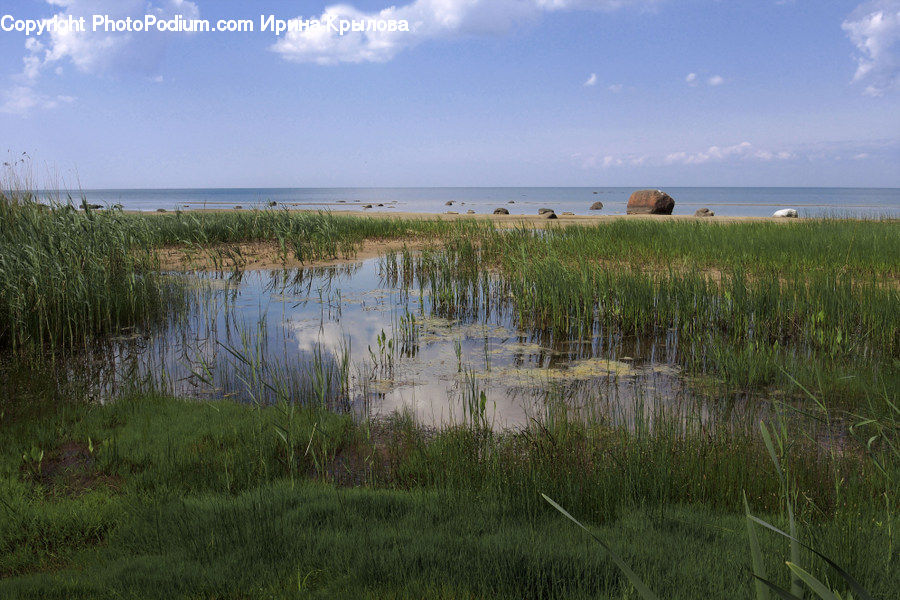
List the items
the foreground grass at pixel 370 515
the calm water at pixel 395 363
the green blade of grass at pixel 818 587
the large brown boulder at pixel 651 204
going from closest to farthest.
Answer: the green blade of grass at pixel 818 587 < the foreground grass at pixel 370 515 < the calm water at pixel 395 363 < the large brown boulder at pixel 651 204

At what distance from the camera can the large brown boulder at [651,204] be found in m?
30.7

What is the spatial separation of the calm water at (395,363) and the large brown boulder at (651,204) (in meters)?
24.3

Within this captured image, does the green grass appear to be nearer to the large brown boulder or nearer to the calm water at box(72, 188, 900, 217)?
the calm water at box(72, 188, 900, 217)

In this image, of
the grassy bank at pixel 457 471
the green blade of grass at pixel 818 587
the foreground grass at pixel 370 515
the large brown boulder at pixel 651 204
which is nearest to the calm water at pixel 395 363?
the grassy bank at pixel 457 471

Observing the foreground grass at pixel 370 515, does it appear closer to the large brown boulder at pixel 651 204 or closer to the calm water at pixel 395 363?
the calm water at pixel 395 363

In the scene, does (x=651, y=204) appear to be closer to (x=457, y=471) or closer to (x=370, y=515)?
(x=457, y=471)

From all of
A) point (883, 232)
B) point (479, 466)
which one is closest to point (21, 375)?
point (479, 466)

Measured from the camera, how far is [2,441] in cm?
449

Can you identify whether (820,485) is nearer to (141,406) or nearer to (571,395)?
(571,395)

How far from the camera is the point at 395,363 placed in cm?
686

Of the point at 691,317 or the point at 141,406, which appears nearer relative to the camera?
the point at 141,406

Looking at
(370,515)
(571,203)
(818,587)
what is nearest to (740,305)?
(370,515)

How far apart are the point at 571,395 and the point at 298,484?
306cm

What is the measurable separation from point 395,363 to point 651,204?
90.1ft
